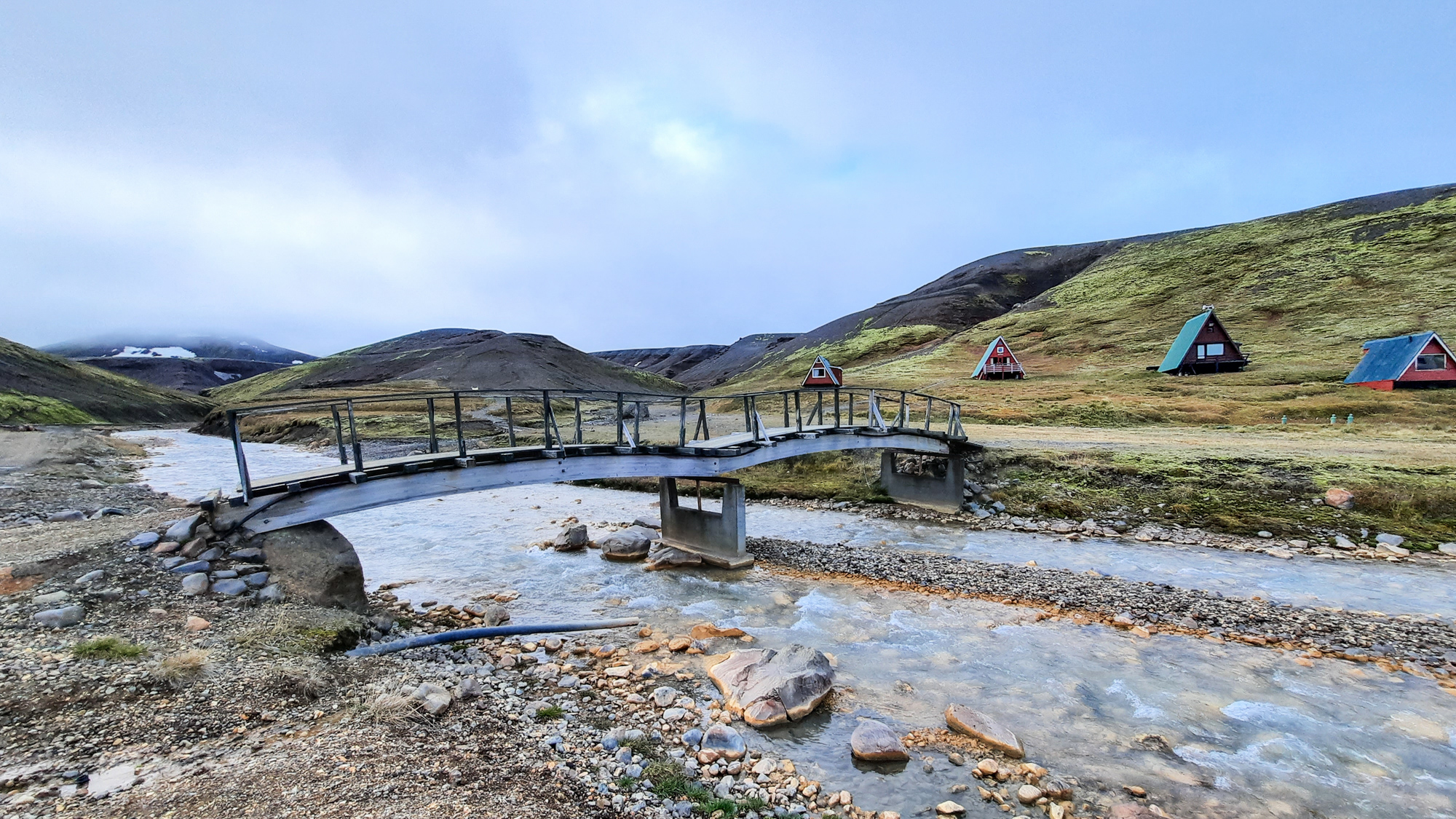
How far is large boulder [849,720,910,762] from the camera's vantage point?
8109 mm

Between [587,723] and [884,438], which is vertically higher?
[884,438]

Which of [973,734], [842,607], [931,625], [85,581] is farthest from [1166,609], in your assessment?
[85,581]

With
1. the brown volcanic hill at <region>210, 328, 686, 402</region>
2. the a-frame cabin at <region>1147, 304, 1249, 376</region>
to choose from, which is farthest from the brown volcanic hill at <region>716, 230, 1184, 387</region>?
the a-frame cabin at <region>1147, 304, 1249, 376</region>

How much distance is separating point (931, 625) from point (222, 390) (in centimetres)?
20442

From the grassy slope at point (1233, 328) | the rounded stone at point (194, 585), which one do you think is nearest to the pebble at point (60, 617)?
the rounded stone at point (194, 585)

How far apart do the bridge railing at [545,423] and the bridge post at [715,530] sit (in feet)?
5.93

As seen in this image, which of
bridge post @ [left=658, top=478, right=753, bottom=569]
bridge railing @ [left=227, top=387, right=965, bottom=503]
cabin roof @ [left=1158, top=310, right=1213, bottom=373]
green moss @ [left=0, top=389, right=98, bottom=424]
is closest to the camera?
bridge railing @ [left=227, top=387, right=965, bottom=503]

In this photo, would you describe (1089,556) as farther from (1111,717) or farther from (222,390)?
(222,390)

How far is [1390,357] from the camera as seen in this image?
137 ft

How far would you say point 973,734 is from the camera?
8.67m

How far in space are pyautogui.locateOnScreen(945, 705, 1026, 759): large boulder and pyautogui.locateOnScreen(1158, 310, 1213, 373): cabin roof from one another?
2425 inches

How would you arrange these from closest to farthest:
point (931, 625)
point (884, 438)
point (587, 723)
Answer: point (587, 723)
point (931, 625)
point (884, 438)

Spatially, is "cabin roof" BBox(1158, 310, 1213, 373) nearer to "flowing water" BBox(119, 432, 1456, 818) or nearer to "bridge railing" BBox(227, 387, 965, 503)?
"bridge railing" BBox(227, 387, 965, 503)

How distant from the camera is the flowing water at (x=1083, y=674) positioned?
7.84m
